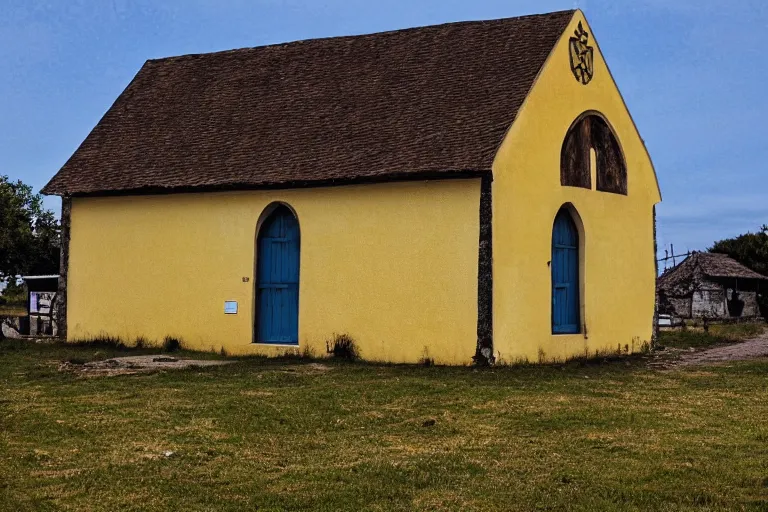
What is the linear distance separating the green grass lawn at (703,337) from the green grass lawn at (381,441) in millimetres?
10104

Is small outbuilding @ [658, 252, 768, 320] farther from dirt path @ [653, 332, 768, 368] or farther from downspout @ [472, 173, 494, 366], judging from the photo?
downspout @ [472, 173, 494, 366]

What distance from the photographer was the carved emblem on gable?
23.4 metres

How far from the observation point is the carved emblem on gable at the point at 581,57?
76.6 ft

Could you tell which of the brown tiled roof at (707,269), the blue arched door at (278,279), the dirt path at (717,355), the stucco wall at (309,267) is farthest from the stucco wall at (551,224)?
the brown tiled roof at (707,269)

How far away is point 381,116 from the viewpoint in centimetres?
2322

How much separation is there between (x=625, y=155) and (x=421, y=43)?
5803 mm

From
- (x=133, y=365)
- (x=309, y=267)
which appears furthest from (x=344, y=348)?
(x=133, y=365)

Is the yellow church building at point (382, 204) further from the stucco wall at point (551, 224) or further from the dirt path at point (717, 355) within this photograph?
the dirt path at point (717, 355)

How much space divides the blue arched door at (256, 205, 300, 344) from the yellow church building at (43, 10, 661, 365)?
46 millimetres

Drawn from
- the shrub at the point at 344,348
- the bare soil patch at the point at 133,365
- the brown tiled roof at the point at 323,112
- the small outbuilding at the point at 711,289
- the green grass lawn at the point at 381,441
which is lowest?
the green grass lawn at the point at 381,441

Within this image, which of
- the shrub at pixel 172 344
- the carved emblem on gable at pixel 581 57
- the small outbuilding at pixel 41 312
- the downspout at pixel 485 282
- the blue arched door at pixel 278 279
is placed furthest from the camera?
the small outbuilding at pixel 41 312

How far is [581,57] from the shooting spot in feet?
77.6

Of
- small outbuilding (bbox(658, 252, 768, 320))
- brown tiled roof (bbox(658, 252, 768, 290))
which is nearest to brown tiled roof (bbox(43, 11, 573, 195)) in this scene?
brown tiled roof (bbox(658, 252, 768, 290))

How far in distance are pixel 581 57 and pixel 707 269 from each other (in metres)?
27.1
